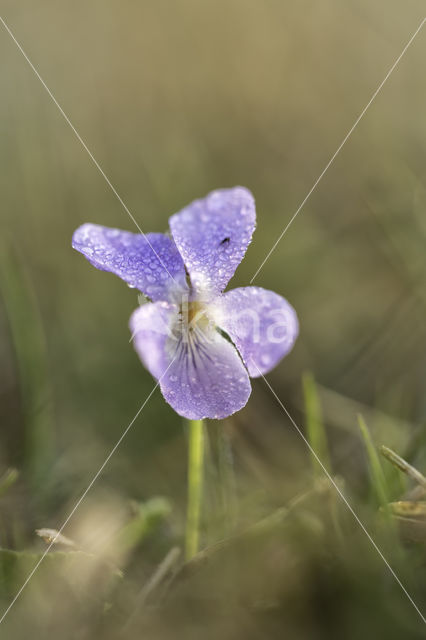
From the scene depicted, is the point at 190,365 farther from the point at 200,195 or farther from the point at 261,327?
the point at 200,195

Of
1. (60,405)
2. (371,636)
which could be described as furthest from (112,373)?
(371,636)

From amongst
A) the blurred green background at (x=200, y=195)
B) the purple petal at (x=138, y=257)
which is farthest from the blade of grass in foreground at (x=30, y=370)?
the purple petal at (x=138, y=257)

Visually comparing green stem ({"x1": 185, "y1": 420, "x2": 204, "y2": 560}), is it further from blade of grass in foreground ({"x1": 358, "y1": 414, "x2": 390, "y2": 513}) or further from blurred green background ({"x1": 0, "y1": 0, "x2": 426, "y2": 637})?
blade of grass in foreground ({"x1": 358, "y1": 414, "x2": 390, "y2": 513})

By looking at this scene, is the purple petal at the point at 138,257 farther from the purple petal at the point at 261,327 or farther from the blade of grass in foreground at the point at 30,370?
the blade of grass in foreground at the point at 30,370

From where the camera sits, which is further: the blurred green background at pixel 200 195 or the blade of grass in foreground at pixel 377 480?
the blurred green background at pixel 200 195

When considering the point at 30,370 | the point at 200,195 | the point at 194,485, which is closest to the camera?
the point at 194,485

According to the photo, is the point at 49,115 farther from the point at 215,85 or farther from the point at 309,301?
the point at 309,301

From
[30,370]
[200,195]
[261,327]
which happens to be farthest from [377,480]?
[200,195]
